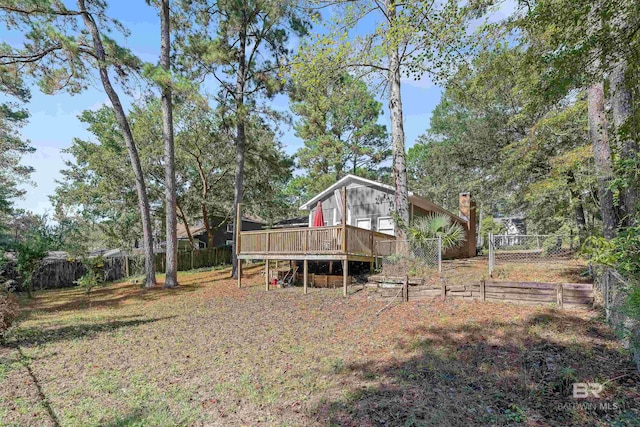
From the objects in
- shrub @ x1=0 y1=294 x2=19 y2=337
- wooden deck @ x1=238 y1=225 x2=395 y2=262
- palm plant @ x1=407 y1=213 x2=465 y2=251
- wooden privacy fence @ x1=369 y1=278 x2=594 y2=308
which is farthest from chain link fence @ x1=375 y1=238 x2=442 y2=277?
shrub @ x1=0 y1=294 x2=19 y2=337

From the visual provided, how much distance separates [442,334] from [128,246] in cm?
2725

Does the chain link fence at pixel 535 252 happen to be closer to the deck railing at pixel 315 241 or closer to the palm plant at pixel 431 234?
the palm plant at pixel 431 234

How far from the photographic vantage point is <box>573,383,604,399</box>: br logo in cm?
359

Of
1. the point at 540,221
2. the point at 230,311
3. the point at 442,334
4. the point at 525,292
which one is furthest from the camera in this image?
the point at 540,221

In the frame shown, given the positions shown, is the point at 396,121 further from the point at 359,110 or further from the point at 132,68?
the point at 359,110

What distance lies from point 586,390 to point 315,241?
7.77 metres

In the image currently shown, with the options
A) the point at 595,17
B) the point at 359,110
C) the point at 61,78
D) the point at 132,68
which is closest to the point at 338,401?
the point at 595,17

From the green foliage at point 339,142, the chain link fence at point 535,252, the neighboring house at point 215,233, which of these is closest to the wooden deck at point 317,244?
the chain link fence at point 535,252

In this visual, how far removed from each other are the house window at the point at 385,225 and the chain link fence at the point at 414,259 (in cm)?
410

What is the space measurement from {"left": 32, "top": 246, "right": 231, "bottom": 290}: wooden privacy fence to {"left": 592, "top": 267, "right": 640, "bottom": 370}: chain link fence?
18.7 metres

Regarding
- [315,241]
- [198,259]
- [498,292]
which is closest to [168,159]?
[315,241]

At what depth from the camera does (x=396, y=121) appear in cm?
1170

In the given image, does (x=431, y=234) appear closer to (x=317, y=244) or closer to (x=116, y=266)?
(x=317, y=244)

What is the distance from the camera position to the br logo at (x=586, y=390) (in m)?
3.59
